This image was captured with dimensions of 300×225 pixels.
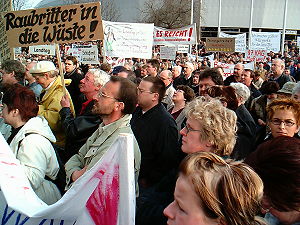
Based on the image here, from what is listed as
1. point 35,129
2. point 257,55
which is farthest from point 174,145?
point 257,55

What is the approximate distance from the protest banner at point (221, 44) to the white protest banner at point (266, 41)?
2.46 ft

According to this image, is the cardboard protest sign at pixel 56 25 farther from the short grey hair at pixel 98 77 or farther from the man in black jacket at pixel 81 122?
the man in black jacket at pixel 81 122

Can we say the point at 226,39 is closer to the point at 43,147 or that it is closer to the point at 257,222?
the point at 43,147

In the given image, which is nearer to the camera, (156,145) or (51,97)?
(156,145)

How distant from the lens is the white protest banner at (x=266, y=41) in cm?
1323

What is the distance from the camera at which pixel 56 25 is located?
17.7 ft

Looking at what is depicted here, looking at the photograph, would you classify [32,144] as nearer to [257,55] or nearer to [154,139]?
[154,139]

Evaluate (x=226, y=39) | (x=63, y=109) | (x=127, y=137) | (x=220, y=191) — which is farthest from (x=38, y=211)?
(x=226, y=39)

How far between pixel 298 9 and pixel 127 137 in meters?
53.7

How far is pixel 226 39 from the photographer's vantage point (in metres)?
13.5

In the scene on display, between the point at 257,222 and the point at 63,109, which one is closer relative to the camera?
the point at 257,222

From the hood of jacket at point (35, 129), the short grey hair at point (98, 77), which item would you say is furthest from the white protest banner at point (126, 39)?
the hood of jacket at point (35, 129)

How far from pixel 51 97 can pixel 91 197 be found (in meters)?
2.95

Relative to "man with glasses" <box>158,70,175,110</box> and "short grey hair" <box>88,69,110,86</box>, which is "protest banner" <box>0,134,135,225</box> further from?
"man with glasses" <box>158,70,175,110</box>
